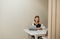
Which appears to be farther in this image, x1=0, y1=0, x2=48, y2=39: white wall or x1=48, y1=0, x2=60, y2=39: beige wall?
x1=0, y1=0, x2=48, y2=39: white wall

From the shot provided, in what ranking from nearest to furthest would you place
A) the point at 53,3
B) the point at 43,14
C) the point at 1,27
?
the point at 53,3, the point at 1,27, the point at 43,14

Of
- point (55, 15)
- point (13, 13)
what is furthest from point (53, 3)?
point (13, 13)

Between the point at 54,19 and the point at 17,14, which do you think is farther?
the point at 17,14

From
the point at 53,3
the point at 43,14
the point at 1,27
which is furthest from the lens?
the point at 43,14

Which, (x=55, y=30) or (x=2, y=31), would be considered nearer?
(x=55, y=30)

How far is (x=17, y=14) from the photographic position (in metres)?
2.51

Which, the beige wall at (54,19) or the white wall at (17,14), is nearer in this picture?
the beige wall at (54,19)

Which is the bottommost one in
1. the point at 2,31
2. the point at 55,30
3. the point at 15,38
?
the point at 15,38

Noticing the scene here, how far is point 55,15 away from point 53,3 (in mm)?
81

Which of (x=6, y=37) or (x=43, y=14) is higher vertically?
(x=43, y=14)

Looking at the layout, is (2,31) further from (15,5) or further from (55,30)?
(55,30)

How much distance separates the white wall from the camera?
243cm

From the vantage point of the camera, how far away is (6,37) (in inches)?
95.9

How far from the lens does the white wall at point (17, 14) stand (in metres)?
2.43
